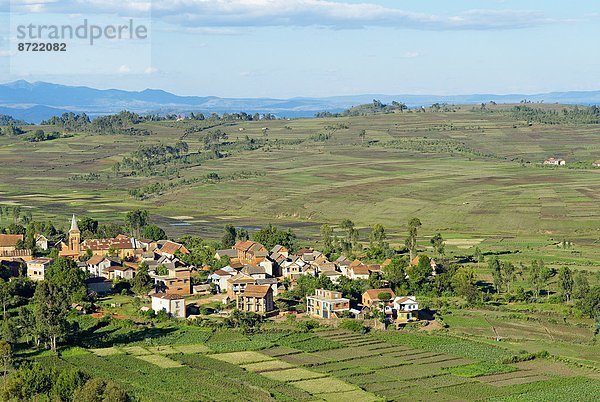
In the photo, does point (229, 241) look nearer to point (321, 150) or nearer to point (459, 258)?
point (459, 258)

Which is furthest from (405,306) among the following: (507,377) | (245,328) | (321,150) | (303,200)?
(321,150)

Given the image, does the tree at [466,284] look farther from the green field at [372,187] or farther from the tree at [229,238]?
the tree at [229,238]

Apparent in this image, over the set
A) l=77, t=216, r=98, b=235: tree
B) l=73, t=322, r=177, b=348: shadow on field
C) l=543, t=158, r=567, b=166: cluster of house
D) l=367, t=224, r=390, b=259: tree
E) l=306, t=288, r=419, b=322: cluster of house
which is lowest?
l=73, t=322, r=177, b=348: shadow on field

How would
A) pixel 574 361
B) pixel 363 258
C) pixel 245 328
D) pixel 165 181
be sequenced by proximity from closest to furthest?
pixel 574 361, pixel 245 328, pixel 363 258, pixel 165 181

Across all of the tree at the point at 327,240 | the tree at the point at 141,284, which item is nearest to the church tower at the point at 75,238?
the tree at the point at 141,284

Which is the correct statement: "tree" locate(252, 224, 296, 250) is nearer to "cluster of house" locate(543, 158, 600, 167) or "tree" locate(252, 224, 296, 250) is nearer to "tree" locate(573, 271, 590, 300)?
"tree" locate(573, 271, 590, 300)

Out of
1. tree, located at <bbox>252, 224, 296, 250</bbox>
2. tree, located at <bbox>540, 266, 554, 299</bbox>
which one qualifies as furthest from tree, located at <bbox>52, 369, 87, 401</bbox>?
tree, located at <bbox>252, 224, 296, 250</bbox>
